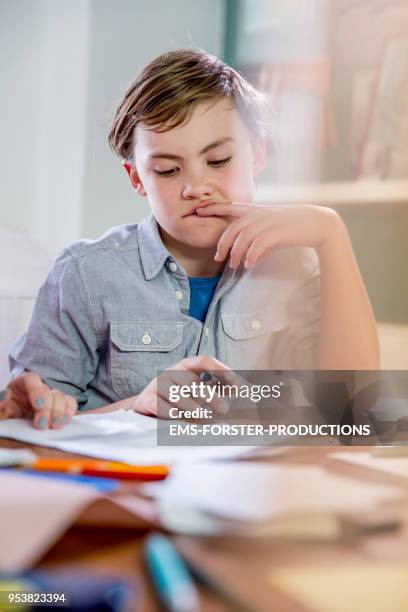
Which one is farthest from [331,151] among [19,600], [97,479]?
[19,600]

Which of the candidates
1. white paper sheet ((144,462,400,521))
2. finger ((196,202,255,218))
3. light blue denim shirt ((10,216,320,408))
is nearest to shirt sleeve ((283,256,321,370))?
light blue denim shirt ((10,216,320,408))

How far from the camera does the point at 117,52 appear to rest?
4.29 feet

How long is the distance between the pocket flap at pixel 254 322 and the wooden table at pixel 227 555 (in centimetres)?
48

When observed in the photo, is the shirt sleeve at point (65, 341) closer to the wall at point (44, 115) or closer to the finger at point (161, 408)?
the finger at point (161, 408)

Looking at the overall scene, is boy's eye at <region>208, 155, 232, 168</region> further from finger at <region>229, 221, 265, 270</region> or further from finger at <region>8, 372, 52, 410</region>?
finger at <region>8, 372, 52, 410</region>

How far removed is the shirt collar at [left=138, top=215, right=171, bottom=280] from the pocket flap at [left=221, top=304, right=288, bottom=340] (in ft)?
0.27

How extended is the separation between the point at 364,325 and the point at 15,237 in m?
0.45

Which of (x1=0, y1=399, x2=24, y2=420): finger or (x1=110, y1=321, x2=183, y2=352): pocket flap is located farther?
(x1=110, y1=321, x2=183, y2=352): pocket flap

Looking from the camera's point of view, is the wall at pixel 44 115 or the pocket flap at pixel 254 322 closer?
the pocket flap at pixel 254 322

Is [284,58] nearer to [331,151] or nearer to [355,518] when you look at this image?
[331,151]

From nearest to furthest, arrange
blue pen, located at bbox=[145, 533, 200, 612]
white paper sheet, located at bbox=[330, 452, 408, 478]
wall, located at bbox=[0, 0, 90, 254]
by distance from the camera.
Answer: blue pen, located at bbox=[145, 533, 200, 612], white paper sheet, located at bbox=[330, 452, 408, 478], wall, located at bbox=[0, 0, 90, 254]

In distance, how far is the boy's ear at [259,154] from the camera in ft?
2.67

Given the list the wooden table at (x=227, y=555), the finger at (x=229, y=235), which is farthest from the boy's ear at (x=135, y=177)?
the wooden table at (x=227, y=555)

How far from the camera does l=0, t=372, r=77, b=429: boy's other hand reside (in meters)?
0.49
